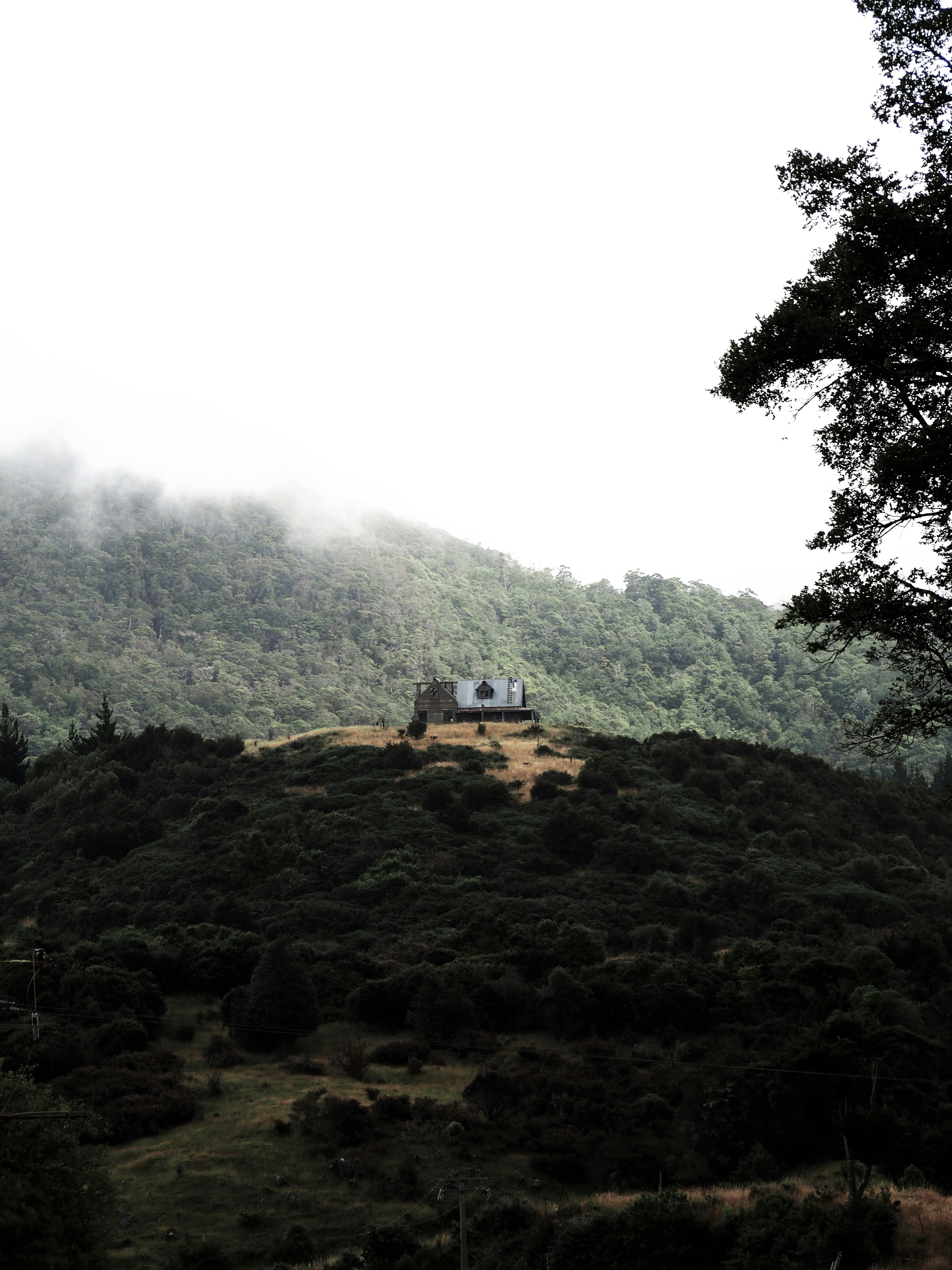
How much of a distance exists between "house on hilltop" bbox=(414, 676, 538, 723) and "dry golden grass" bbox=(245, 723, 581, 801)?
174cm

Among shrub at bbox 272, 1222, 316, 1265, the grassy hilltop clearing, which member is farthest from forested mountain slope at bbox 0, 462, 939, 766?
shrub at bbox 272, 1222, 316, 1265

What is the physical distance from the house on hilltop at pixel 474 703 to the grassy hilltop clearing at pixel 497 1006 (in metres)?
15.1

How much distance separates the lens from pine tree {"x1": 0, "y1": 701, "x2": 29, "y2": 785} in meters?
79.2

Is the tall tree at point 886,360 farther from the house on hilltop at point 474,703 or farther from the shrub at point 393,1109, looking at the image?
the house on hilltop at point 474,703

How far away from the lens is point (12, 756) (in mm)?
80500

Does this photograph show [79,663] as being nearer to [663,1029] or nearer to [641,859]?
[641,859]

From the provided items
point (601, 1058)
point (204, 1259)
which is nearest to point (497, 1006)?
point (601, 1058)

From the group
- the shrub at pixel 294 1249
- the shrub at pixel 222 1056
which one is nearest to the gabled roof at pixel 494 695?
the shrub at pixel 222 1056

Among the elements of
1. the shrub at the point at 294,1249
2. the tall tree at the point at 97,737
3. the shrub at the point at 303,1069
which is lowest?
the shrub at the point at 294,1249

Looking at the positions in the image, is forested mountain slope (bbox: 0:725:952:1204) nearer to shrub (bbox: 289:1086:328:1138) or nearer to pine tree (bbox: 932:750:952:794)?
shrub (bbox: 289:1086:328:1138)

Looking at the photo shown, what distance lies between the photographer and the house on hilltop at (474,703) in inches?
3391

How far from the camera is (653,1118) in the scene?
29.4 meters

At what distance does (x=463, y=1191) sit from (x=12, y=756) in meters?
67.8

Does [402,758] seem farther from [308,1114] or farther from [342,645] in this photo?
[342,645]
